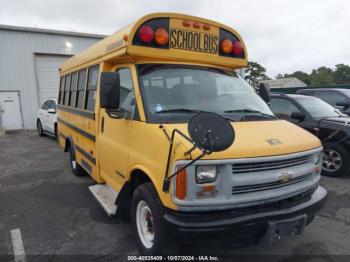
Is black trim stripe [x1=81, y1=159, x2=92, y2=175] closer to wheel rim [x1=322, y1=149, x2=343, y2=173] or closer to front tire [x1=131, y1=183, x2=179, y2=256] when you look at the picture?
front tire [x1=131, y1=183, x2=179, y2=256]

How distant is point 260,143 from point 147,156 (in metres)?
1.09

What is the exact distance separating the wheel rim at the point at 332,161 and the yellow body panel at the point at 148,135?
337 cm

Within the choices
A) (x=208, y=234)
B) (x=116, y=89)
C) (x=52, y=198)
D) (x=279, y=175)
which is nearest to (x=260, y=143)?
(x=279, y=175)

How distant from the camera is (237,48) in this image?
4.19 metres

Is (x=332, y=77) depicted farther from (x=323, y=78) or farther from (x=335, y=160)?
(x=335, y=160)

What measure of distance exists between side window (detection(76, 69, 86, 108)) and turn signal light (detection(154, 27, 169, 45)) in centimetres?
222

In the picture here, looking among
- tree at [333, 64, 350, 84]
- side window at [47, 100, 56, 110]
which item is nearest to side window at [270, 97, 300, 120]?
side window at [47, 100, 56, 110]

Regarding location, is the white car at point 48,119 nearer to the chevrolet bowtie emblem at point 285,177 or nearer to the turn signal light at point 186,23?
the turn signal light at point 186,23

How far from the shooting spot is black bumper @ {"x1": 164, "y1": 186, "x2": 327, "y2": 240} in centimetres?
249

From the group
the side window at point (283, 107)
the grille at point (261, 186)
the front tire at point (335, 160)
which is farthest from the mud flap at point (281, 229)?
the side window at point (283, 107)

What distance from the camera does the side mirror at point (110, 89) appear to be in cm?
312

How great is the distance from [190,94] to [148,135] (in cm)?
83

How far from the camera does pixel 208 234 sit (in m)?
2.49

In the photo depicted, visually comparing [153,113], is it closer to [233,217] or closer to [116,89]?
[116,89]
